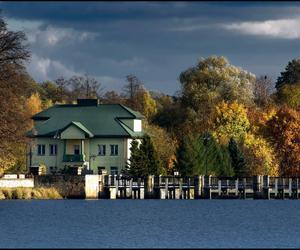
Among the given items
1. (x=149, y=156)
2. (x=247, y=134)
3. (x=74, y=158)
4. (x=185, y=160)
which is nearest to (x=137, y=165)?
(x=149, y=156)

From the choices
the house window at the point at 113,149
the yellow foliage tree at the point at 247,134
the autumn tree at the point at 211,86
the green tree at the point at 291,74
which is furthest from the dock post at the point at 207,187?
the green tree at the point at 291,74

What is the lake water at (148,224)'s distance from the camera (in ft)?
231

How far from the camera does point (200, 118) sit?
156 m

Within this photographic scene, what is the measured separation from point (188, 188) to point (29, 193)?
629 inches

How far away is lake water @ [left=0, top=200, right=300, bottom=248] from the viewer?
70312 millimetres

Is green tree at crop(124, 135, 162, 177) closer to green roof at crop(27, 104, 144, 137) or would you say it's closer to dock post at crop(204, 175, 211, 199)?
dock post at crop(204, 175, 211, 199)

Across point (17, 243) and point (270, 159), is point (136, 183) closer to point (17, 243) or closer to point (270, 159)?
point (270, 159)

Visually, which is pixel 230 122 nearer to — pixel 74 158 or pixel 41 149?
pixel 74 158

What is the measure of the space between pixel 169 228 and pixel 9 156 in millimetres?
26679

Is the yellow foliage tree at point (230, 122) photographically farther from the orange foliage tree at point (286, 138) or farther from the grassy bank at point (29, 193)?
the grassy bank at point (29, 193)

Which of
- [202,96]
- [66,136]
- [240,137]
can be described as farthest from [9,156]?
[202,96]

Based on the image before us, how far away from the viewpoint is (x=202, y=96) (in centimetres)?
16200

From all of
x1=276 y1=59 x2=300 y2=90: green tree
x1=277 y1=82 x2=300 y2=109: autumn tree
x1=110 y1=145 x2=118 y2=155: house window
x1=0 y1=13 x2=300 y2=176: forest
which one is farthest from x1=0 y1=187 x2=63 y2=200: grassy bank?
x1=276 y1=59 x2=300 y2=90: green tree

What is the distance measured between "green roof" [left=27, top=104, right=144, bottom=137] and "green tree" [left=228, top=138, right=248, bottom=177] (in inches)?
389
